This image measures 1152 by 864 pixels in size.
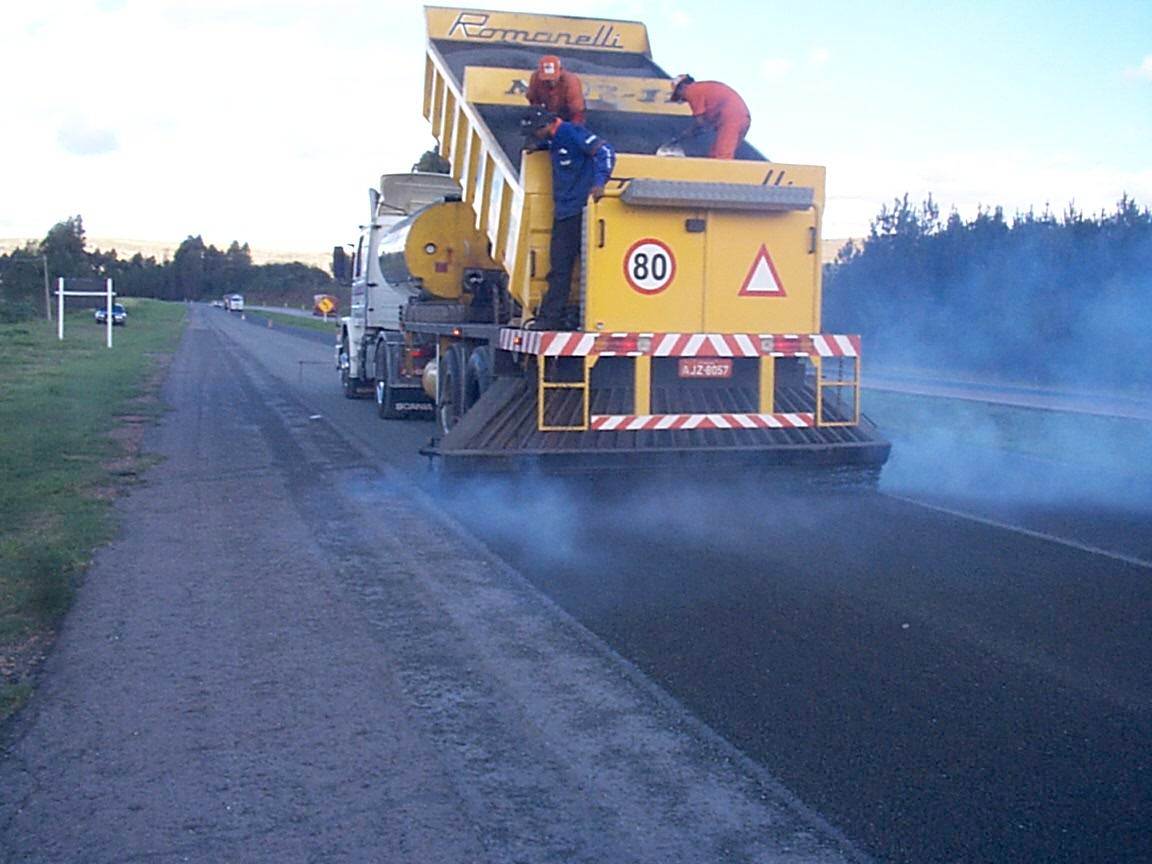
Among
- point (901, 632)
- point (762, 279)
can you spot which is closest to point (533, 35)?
point (762, 279)

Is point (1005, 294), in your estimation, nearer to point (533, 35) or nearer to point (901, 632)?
point (533, 35)

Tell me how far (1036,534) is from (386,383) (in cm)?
1110

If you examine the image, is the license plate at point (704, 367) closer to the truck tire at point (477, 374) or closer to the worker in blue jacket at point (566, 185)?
the worker in blue jacket at point (566, 185)

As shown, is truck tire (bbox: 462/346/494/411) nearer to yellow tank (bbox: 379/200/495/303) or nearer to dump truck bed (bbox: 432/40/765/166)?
dump truck bed (bbox: 432/40/765/166)

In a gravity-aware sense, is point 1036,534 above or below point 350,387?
below

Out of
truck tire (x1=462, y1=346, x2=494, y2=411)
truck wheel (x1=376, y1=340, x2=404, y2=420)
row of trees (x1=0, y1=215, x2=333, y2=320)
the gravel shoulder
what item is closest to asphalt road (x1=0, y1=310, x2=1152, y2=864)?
the gravel shoulder

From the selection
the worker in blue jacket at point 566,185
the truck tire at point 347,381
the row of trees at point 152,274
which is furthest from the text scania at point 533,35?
the row of trees at point 152,274

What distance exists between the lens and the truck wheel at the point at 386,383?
733 inches

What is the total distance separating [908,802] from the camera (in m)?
4.67

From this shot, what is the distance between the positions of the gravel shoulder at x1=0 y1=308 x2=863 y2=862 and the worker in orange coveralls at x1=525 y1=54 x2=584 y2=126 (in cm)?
389

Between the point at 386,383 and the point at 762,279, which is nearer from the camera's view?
the point at 762,279

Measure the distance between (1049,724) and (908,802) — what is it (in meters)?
1.17

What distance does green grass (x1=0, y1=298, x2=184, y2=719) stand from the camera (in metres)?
7.38

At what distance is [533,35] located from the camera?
13.5 meters
